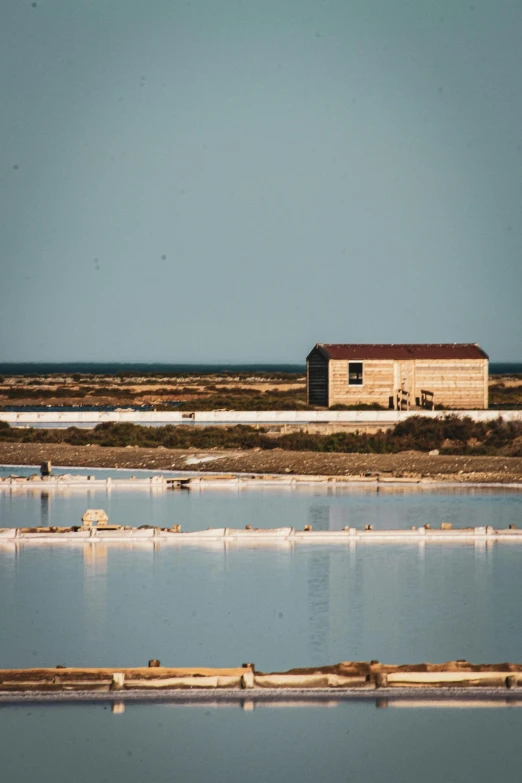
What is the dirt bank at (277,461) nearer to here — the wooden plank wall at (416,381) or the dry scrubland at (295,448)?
the dry scrubland at (295,448)

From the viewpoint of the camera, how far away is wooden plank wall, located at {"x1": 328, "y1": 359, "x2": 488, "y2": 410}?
160ft

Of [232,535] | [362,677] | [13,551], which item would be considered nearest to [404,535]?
[232,535]

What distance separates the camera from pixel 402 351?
49.9m

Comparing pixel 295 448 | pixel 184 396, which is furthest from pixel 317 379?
pixel 184 396

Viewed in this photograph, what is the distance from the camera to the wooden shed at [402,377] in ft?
160

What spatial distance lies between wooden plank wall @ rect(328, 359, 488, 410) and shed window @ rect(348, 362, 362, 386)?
0.54 feet

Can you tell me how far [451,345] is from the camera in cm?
5106

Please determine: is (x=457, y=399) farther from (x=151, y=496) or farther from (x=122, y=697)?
(x=122, y=697)

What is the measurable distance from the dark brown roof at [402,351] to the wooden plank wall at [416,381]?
296 millimetres

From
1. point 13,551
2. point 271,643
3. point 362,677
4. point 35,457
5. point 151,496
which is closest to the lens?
point 362,677

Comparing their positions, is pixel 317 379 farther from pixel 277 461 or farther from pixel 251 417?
pixel 277 461

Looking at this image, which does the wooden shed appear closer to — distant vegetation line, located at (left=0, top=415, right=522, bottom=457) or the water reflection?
distant vegetation line, located at (left=0, top=415, right=522, bottom=457)

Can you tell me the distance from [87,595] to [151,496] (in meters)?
10.8

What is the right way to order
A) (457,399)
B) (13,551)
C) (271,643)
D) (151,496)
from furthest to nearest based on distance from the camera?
(457,399)
(151,496)
(13,551)
(271,643)
